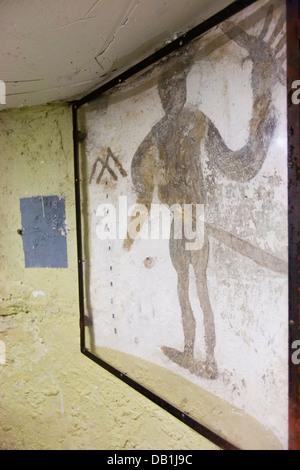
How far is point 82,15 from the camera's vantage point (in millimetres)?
816

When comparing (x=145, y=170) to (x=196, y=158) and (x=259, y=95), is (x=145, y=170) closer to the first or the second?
(x=196, y=158)

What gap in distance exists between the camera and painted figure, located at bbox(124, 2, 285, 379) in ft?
2.43

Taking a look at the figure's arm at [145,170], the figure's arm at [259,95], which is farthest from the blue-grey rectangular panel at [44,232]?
the figure's arm at [259,95]

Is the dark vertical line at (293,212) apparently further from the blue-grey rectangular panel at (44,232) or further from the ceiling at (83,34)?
the blue-grey rectangular panel at (44,232)

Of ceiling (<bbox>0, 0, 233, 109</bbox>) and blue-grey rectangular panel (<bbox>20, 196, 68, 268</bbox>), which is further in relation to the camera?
blue-grey rectangular panel (<bbox>20, 196, 68, 268</bbox>)

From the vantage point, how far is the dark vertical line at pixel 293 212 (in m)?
0.66

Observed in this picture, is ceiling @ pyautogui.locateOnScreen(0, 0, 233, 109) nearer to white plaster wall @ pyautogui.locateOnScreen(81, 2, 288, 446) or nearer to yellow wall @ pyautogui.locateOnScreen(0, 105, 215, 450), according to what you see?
white plaster wall @ pyautogui.locateOnScreen(81, 2, 288, 446)

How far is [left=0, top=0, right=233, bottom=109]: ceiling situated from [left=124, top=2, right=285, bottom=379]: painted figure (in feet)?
0.36

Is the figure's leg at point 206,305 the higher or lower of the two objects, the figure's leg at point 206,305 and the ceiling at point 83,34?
the lower

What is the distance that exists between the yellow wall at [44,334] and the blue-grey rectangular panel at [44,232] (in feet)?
0.10

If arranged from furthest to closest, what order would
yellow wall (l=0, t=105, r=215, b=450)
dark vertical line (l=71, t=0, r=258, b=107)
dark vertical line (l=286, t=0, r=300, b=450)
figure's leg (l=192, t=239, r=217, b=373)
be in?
1. yellow wall (l=0, t=105, r=215, b=450)
2. figure's leg (l=192, t=239, r=217, b=373)
3. dark vertical line (l=71, t=0, r=258, b=107)
4. dark vertical line (l=286, t=0, r=300, b=450)

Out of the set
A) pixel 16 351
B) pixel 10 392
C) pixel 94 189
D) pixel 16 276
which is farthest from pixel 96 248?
pixel 10 392

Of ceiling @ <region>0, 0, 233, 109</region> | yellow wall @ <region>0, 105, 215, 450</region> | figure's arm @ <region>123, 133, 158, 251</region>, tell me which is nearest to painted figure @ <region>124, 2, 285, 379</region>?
figure's arm @ <region>123, 133, 158, 251</region>

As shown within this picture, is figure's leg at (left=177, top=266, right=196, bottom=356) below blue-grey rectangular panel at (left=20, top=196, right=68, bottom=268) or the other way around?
below
